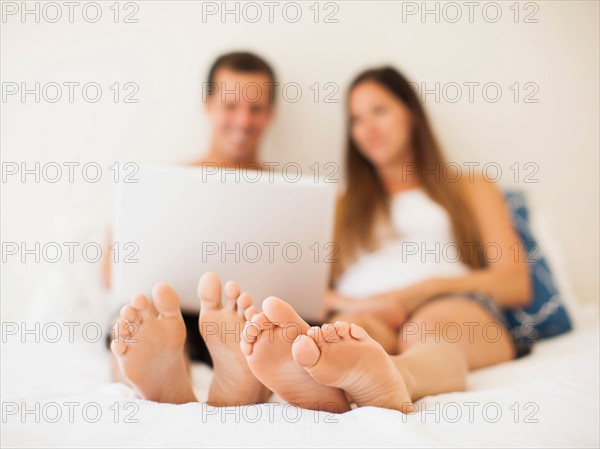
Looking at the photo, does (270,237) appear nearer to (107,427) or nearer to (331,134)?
(107,427)

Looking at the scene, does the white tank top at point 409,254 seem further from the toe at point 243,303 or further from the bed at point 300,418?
the toe at point 243,303

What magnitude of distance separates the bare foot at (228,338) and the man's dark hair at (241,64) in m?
0.93

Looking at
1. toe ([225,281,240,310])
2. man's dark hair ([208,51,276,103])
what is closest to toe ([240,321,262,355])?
toe ([225,281,240,310])

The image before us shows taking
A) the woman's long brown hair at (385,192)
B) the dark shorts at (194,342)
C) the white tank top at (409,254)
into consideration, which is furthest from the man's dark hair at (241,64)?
the dark shorts at (194,342)

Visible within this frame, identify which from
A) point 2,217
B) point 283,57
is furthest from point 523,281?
point 2,217

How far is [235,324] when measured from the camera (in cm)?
77

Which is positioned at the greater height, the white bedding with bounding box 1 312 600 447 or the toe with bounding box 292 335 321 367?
the toe with bounding box 292 335 321 367

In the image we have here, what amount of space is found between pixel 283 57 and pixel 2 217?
3.14 ft

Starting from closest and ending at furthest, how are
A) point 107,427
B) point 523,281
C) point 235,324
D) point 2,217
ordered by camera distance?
point 107,427, point 235,324, point 523,281, point 2,217

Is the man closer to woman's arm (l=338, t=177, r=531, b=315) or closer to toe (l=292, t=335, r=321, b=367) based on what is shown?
woman's arm (l=338, t=177, r=531, b=315)

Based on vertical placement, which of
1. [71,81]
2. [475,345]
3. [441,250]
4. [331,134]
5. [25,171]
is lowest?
[475,345]

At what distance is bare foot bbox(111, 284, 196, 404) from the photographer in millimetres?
749

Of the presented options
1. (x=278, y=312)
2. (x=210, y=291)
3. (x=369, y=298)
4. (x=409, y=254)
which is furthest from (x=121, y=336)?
(x=409, y=254)

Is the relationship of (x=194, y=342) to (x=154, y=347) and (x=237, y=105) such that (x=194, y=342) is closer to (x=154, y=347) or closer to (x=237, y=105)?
(x=154, y=347)
